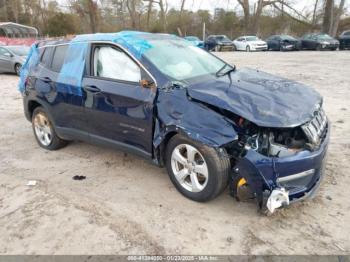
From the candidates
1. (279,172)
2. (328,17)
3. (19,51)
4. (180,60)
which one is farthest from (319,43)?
(279,172)

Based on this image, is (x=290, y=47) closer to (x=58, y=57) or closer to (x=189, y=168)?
(x=58, y=57)

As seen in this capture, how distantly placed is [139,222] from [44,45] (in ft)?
11.2

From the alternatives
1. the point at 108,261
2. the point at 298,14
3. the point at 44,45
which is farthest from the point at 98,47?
the point at 298,14

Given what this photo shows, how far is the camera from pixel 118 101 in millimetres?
3854

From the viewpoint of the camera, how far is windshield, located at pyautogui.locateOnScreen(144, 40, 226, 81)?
149 inches

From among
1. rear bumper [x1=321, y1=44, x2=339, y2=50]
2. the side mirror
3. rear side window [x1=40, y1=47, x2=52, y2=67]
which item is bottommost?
rear bumper [x1=321, y1=44, x2=339, y2=50]

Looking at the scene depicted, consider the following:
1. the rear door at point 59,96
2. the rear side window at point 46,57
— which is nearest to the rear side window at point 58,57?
the rear door at point 59,96

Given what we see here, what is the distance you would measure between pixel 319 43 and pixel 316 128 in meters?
24.7

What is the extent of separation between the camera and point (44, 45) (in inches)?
202

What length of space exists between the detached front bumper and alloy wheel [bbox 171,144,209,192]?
0.40 meters

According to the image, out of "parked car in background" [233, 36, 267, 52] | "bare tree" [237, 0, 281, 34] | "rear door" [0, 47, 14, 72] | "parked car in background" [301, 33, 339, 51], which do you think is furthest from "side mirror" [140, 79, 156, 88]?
"bare tree" [237, 0, 281, 34]

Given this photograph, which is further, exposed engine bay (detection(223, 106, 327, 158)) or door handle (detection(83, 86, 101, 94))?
door handle (detection(83, 86, 101, 94))

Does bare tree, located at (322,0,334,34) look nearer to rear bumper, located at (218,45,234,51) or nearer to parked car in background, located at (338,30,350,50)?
parked car in background, located at (338,30,350,50)

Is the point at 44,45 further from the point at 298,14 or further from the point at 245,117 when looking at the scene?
the point at 298,14
